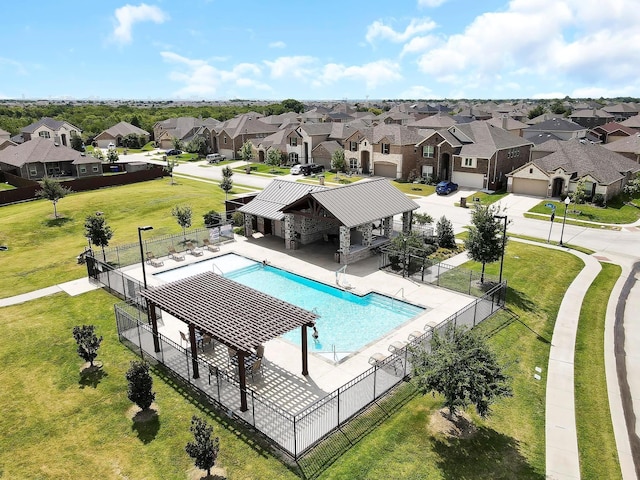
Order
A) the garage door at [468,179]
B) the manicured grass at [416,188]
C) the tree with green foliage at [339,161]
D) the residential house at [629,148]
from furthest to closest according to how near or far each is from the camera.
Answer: the tree with green foliage at [339,161]
the residential house at [629,148]
the garage door at [468,179]
the manicured grass at [416,188]

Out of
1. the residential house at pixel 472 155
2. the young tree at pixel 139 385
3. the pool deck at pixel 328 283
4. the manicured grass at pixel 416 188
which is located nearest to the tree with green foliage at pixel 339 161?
the manicured grass at pixel 416 188

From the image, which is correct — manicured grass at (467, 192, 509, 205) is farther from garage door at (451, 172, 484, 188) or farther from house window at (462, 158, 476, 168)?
house window at (462, 158, 476, 168)

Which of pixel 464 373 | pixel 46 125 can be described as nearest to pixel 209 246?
pixel 464 373

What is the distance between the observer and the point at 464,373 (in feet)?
47.8

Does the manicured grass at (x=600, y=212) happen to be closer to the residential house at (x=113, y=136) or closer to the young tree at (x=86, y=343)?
the young tree at (x=86, y=343)

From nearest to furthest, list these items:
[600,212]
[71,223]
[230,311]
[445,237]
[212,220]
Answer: [230,311] < [445,237] < [212,220] < [71,223] < [600,212]

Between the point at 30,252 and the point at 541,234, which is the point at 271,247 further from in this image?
the point at 541,234

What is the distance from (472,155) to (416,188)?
311 inches

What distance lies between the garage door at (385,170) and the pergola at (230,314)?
156ft

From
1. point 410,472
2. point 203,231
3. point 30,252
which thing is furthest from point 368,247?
point 30,252

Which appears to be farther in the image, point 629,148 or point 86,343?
point 629,148


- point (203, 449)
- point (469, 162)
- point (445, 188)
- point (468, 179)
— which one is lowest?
point (203, 449)

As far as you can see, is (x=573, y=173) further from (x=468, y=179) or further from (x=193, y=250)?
(x=193, y=250)

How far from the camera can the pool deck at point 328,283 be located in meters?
18.0
